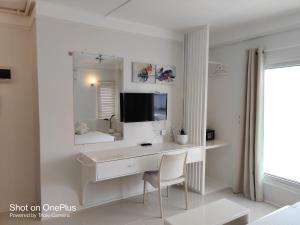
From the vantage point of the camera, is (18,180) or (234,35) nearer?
(18,180)

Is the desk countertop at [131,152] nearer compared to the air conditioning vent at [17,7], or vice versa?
the air conditioning vent at [17,7]

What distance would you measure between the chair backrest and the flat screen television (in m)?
0.73

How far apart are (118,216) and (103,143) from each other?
2.90 ft

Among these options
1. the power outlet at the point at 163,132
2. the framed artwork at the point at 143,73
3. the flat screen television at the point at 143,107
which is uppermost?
the framed artwork at the point at 143,73

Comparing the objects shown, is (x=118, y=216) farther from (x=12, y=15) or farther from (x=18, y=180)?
(x=12, y=15)

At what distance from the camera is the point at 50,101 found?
8.60 ft

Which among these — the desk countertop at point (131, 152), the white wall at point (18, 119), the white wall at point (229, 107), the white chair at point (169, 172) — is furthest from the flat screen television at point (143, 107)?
the white wall at point (18, 119)

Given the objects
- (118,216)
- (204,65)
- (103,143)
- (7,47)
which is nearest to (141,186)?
(118,216)

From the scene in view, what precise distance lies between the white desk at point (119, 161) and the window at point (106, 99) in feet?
1.57

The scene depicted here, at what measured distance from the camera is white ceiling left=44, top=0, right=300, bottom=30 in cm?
245

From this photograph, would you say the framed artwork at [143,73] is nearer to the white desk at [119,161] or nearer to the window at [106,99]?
the window at [106,99]

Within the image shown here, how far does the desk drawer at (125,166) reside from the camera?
99.2 inches

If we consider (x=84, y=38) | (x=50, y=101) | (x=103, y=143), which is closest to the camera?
(x=50, y=101)

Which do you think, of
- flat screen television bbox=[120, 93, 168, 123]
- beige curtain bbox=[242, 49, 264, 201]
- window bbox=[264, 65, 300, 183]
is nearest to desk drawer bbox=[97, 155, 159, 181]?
flat screen television bbox=[120, 93, 168, 123]
